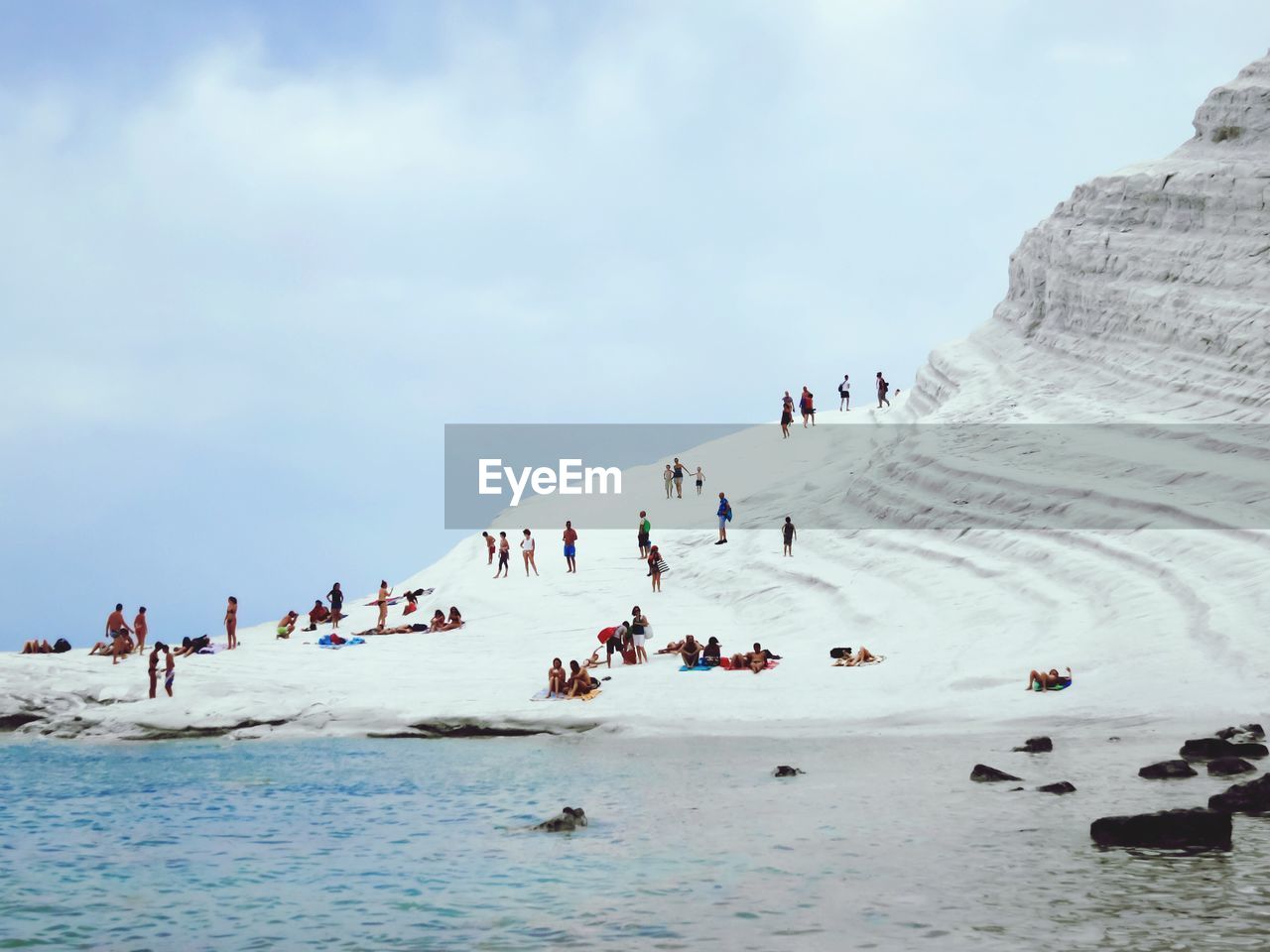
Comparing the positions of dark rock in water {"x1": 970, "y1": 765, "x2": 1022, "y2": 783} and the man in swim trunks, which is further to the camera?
the man in swim trunks

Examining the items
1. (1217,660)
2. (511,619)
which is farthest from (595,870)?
(511,619)

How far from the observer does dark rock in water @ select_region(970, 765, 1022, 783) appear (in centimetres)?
1611

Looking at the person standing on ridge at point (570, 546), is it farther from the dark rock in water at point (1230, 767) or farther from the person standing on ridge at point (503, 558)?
the dark rock in water at point (1230, 767)

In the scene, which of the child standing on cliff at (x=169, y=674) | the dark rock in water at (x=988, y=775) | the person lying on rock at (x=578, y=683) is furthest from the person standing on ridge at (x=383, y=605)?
the dark rock in water at (x=988, y=775)

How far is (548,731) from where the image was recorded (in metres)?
23.5

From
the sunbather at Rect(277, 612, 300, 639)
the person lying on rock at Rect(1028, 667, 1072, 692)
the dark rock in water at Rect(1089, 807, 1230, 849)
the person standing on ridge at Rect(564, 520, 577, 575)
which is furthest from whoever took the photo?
the person standing on ridge at Rect(564, 520, 577, 575)

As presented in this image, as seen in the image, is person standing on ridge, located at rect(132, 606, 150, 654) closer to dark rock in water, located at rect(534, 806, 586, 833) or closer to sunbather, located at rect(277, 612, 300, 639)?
sunbather, located at rect(277, 612, 300, 639)

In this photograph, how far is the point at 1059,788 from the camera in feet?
49.9

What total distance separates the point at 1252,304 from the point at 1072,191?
436 inches

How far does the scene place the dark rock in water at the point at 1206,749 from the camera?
16844 millimetres

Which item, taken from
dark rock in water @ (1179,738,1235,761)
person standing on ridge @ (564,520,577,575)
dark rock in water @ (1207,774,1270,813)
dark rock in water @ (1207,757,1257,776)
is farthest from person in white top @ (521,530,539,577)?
dark rock in water @ (1207,774,1270,813)

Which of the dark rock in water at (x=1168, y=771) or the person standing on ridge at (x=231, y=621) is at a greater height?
the person standing on ridge at (x=231, y=621)

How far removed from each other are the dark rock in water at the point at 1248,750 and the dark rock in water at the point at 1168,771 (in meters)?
1.45

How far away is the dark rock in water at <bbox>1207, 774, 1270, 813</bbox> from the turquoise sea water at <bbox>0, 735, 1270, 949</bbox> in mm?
520
